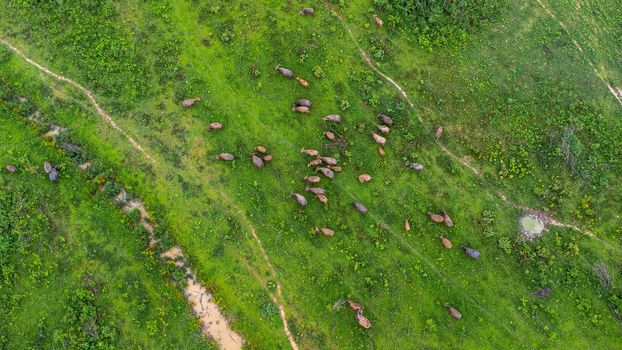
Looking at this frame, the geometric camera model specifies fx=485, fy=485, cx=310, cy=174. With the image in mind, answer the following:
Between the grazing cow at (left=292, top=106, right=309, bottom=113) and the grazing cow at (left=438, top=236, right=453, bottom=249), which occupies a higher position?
the grazing cow at (left=292, top=106, right=309, bottom=113)

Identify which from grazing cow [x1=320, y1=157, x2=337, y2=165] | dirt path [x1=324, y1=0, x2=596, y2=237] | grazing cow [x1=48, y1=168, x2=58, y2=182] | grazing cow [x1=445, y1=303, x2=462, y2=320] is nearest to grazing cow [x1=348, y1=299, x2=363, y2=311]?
grazing cow [x1=445, y1=303, x2=462, y2=320]

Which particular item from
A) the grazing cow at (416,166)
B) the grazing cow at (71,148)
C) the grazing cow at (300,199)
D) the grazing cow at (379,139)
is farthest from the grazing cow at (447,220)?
the grazing cow at (71,148)

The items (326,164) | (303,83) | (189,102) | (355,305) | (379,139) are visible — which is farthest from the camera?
(303,83)

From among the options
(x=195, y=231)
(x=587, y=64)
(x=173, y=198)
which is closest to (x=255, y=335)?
(x=195, y=231)

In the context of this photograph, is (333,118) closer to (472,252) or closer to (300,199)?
(300,199)

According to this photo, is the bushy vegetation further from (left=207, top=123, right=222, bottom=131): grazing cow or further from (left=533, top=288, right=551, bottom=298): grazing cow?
(left=533, top=288, right=551, bottom=298): grazing cow

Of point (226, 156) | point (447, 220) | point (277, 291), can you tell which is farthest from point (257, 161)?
point (447, 220)

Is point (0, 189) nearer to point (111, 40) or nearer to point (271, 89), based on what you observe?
point (111, 40)

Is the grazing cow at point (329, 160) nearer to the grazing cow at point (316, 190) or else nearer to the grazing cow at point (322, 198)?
the grazing cow at point (316, 190)
